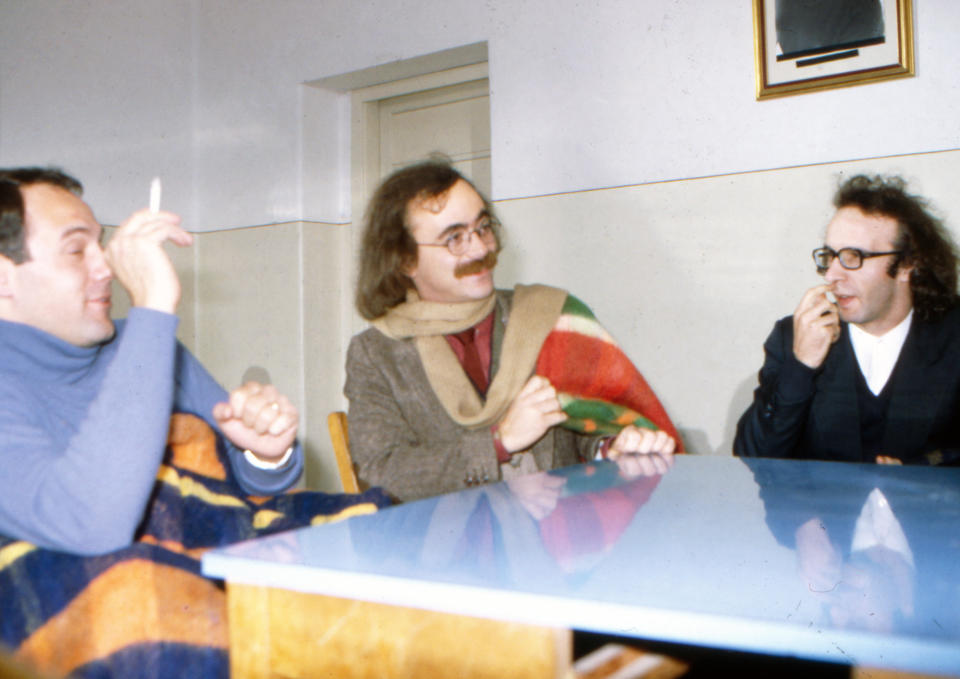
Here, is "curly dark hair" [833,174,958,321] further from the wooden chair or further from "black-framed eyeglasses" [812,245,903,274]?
the wooden chair

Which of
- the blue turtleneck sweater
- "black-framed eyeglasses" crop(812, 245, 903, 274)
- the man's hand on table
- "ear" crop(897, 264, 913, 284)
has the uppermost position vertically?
"black-framed eyeglasses" crop(812, 245, 903, 274)

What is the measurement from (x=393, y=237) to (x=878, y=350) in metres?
1.05

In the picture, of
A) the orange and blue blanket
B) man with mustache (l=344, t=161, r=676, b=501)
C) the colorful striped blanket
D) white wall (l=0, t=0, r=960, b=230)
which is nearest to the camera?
the orange and blue blanket

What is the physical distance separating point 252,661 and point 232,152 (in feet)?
9.99

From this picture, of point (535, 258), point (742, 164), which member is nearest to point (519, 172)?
point (535, 258)

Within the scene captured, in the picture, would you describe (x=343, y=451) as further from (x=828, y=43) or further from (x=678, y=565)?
(x=828, y=43)

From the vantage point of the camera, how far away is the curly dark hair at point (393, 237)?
1.87m

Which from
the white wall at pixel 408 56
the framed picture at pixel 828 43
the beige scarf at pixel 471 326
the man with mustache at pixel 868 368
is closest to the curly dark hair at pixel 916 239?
the man with mustache at pixel 868 368

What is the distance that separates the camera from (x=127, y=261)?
1.10 m

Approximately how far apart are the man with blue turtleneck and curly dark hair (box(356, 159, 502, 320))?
62 cm

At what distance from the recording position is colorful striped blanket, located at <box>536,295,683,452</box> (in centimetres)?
170

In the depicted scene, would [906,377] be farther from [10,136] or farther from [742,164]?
[10,136]

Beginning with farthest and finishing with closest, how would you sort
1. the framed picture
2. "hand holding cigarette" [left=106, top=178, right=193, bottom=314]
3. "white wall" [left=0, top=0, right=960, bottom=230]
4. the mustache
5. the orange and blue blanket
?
1. "white wall" [left=0, top=0, right=960, bottom=230]
2. the framed picture
3. the mustache
4. "hand holding cigarette" [left=106, top=178, right=193, bottom=314]
5. the orange and blue blanket

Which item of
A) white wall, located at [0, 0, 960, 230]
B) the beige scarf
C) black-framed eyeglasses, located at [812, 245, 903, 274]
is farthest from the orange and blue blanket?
white wall, located at [0, 0, 960, 230]
